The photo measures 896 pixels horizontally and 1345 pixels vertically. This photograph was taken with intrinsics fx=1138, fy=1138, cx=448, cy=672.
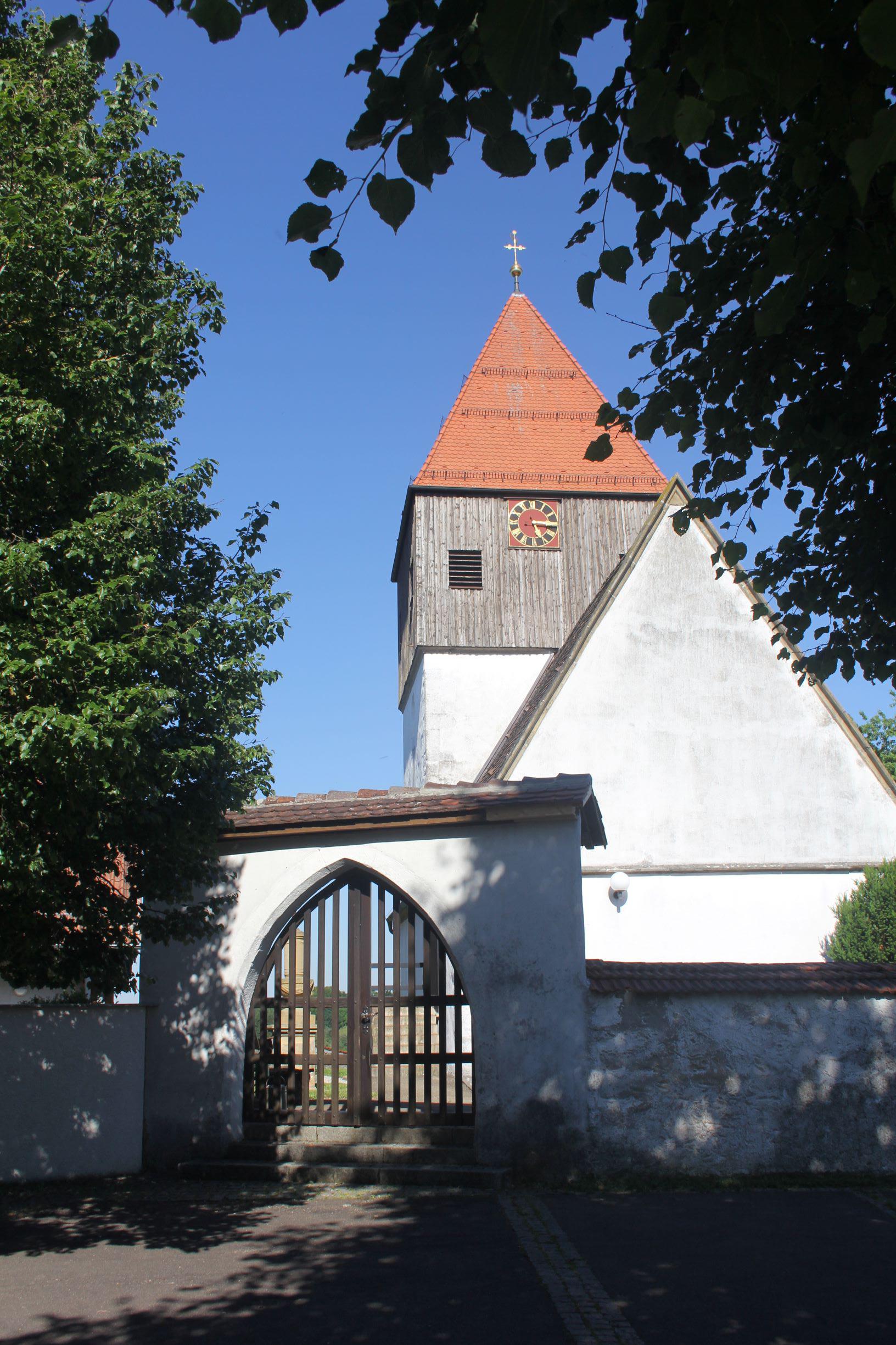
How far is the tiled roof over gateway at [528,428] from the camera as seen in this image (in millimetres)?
26281

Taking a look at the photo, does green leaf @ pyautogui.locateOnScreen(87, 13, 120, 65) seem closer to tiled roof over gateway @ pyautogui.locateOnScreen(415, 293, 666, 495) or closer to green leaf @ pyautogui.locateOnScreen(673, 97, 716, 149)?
green leaf @ pyautogui.locateOnScreen(673, 97, 716, 149)

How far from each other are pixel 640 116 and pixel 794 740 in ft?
54.2

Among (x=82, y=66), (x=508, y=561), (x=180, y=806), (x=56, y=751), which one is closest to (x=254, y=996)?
(x=180, y=806)

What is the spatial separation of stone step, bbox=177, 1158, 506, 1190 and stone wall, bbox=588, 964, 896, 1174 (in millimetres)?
1042

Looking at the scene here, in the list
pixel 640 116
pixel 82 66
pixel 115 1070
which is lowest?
pixel 115 1070

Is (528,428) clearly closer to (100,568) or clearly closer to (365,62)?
(100,568)

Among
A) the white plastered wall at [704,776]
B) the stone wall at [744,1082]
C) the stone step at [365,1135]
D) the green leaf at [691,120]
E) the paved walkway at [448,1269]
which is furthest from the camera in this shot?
the white plastered wall at [704,776]

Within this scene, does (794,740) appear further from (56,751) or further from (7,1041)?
(56,751)

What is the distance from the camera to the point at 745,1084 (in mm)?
9891

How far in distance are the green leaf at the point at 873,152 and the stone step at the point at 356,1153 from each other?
923cm

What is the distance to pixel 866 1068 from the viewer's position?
388 inches

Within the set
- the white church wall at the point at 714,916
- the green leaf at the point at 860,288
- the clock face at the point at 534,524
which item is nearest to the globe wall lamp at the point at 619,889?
the white church wall at the point at 714,916

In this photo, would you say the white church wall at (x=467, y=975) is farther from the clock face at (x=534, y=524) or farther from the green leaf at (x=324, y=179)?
the clock face at (x=534, y=524)

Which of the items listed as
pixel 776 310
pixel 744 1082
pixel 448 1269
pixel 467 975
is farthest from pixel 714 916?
pixel 776 310
